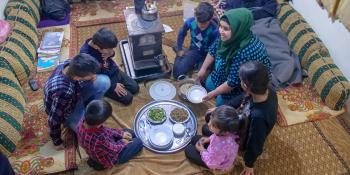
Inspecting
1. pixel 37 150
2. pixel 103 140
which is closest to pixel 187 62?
pixel 103 140

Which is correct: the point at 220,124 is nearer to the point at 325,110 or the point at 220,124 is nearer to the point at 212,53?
the point at 212,53

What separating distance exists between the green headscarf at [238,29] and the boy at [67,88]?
0.96 m

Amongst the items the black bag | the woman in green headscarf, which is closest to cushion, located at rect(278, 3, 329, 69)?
the woman in green headscarf

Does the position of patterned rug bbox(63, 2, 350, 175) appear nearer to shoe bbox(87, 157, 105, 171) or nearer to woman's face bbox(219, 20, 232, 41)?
shoe bbox(87, 157, 105, 171)

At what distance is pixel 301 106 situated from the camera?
2842 mm

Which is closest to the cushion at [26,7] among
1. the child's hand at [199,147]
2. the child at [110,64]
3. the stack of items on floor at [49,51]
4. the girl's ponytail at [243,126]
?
the stack of items on floor at [49,51]

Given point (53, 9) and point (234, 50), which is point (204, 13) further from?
point (53, 9)

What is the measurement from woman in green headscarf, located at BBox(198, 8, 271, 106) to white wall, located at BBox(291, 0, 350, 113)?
93 centimetres

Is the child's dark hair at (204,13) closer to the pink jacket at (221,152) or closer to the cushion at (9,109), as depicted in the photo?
the pink jacket at (221,152)

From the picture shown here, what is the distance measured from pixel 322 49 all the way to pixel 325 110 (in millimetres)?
583

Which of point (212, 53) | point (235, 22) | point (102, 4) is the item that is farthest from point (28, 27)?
point (235, 22)

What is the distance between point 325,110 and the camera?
9.23 feet

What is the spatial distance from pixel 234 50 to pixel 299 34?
119cm

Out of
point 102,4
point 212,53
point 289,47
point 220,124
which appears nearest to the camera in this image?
point 220,124
